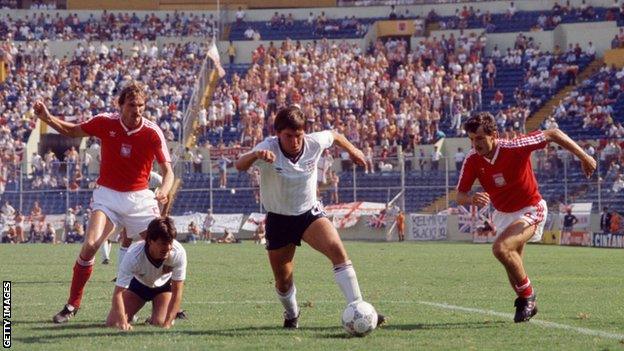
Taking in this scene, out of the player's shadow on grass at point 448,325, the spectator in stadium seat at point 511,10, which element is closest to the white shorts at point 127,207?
the player's shadow on grass at point 448,325

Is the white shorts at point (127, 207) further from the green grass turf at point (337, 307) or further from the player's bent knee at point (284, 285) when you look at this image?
the player's bent knee at point (284, 285)

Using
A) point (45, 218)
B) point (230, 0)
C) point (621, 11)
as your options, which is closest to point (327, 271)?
point (45, 218)

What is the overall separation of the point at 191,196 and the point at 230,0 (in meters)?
25.2

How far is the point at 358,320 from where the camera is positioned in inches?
482

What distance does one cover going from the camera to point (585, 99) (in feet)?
181

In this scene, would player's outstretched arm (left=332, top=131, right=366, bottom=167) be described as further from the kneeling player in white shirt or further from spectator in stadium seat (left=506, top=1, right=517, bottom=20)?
spectator in stadium seat (left=506, top=1, right=517, bottom=20)

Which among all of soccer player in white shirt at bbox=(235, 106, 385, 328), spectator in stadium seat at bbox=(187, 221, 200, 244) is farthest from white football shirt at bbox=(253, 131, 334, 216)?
spectator in stadium seat at bbox=(187, 221, 200, 244)

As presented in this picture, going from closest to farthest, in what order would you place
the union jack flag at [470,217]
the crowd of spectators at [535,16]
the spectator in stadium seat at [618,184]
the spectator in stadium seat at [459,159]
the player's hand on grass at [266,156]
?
the player's hand on grass at [266,156] → the spectator in stadium seat at [618,184] → the union jack flag at [470,217] → the spectator in stadium seat at [459,159] → the crowd of spectators at [535,16]

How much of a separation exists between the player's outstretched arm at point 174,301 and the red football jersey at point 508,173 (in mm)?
3429

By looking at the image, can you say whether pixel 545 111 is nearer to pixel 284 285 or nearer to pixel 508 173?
pixel 508 173

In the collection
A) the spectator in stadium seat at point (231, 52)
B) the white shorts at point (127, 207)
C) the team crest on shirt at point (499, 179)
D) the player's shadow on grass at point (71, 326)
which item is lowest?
the player's shadow on grass at point (71, 326)

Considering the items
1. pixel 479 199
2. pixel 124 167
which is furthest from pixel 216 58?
pixel 479 199

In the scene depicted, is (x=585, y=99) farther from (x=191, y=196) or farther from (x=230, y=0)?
(x=230, y=0)

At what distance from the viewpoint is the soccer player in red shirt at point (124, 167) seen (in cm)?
1465
